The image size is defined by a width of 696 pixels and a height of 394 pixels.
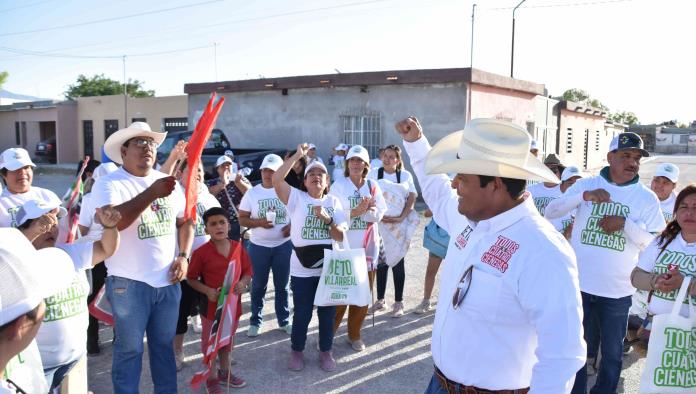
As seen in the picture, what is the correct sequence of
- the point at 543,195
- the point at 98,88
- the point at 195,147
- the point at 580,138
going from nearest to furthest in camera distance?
the point at 195,147 < the point at 543,195 < the point at 580,138 < the point at 98,88

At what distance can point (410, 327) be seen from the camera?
5.86m

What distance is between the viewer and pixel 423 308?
631cm

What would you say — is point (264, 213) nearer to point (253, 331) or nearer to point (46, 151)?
point (253, 331)

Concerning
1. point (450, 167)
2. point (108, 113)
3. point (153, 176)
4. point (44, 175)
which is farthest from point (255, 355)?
point (108, 113)

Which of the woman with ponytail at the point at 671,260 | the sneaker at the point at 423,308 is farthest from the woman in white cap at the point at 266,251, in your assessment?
the woman with ponytail at the point at 671,260

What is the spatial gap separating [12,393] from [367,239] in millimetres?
4218

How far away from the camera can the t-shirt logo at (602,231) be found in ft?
12.9

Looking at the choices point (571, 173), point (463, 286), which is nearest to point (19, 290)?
point (463, 286)

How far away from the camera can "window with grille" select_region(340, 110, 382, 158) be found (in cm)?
1705

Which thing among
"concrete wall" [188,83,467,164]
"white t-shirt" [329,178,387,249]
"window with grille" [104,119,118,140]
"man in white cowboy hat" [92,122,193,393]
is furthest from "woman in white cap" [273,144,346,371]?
"window with grille" [104,119,118,140]

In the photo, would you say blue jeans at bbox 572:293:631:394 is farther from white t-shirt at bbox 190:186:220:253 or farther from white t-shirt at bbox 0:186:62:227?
white t-shirt at bbox 0:186:62:227

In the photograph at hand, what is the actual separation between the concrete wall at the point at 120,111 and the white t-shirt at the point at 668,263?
2628cm

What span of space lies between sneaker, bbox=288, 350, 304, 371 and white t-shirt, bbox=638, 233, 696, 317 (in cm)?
289

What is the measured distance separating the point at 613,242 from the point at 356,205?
257 cm
